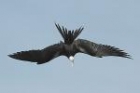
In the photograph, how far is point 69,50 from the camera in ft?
78.1

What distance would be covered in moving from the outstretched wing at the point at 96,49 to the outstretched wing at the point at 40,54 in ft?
4.08

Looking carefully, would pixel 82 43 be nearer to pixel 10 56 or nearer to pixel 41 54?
pixel 41 54

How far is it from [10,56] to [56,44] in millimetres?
3037

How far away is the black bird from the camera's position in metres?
23.2

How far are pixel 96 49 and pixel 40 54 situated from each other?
3527mm

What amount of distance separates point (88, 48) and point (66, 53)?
5.42 feet

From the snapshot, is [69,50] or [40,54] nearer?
[69,50]

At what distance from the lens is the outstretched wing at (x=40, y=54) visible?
24564 millimetres

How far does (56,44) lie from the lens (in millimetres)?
24656

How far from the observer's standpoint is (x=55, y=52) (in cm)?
2448

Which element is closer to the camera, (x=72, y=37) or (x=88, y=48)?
(x=72, y=37)

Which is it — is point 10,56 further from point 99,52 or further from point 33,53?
point 99,52

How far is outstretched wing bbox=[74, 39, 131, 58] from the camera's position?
24.5 m

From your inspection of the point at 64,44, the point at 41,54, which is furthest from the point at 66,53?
the point at 41,54
